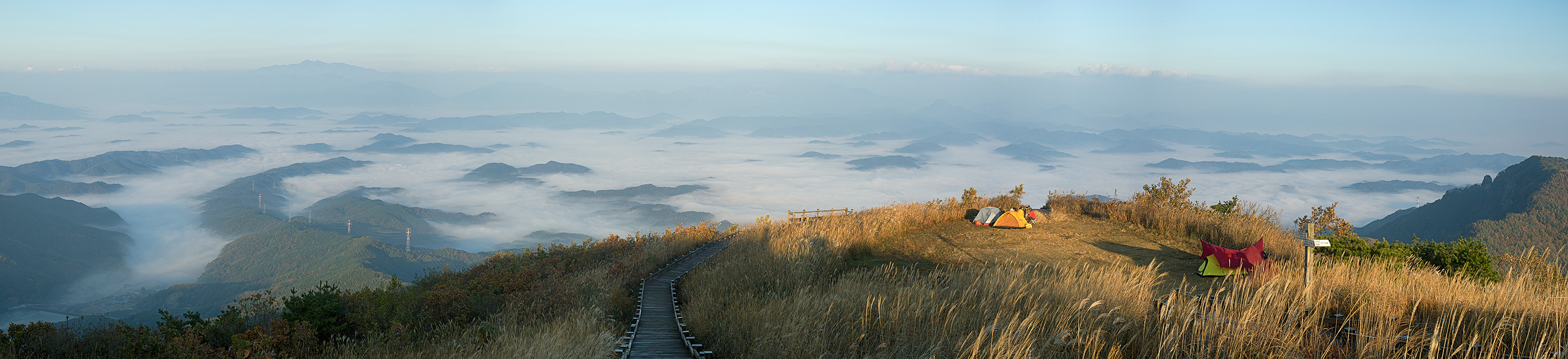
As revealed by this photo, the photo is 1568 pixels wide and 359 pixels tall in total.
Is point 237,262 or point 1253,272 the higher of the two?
point 1253,272

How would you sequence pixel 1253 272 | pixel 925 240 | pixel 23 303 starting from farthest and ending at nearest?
pixel 23 303 → pixel 925 240 → pixel 1253 272

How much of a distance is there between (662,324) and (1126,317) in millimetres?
6224

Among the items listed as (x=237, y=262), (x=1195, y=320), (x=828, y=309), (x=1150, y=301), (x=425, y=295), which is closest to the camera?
(x=1195, y=320)

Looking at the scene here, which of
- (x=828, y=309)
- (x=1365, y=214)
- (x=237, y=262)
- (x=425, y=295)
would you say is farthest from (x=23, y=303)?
(x=1365, y=214)

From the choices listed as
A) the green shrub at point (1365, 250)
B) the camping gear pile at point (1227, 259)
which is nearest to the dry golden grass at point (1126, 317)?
the camping gear pile at point (1227, 259)

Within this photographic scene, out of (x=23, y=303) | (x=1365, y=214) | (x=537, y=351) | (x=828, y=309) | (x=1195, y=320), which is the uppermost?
(x=1195, y=320)

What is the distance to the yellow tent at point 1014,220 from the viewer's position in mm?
17188

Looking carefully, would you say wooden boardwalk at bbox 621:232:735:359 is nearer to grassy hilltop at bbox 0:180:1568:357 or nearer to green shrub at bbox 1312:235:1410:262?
grassy hilltop at bbox 0:180:1568:357

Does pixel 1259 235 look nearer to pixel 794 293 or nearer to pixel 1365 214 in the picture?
pixel 794 293

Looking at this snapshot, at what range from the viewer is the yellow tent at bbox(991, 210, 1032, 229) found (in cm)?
1719

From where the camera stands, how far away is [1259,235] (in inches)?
542

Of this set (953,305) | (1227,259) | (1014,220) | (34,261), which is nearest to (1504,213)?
(1014,220)

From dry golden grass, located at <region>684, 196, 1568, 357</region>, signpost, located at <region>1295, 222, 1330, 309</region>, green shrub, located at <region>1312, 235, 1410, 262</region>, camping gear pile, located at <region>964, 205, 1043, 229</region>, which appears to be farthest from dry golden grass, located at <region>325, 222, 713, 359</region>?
green shrub, located at <region>1312, 235, 1410, 262</region>

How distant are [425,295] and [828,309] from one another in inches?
365
